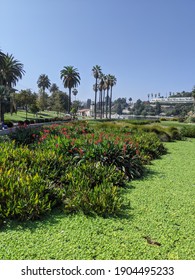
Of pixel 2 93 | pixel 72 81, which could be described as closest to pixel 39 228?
pixel 2 93

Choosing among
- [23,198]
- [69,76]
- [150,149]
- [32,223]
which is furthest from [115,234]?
[69,76]

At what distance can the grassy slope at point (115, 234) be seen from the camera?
3.75 meters

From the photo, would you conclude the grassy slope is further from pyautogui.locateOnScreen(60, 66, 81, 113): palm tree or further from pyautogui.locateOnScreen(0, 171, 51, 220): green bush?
pyautogui.locateOnScreen(60, 66, 81, 113): palm tree

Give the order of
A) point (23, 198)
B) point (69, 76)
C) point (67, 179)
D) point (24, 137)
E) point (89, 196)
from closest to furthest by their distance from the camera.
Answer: point (23, 198) < point (89, 196) < point (67, 179) < point (24, 137) < point (69, 76)

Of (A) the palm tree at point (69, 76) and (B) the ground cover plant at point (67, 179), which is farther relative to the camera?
(A) the palm tree at point (69, 76)

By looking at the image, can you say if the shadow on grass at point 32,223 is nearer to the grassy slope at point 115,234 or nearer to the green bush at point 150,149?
the grassy slope at point 115,234

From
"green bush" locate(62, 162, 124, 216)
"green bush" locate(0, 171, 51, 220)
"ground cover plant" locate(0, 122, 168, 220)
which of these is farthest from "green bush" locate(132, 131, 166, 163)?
"green bush" locate(0, 171, 51, 220)

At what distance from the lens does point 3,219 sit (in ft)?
15.7

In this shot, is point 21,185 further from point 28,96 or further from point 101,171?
point 28,96

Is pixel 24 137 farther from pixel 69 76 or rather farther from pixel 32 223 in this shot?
pixel 69 76

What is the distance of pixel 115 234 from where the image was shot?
4.36m

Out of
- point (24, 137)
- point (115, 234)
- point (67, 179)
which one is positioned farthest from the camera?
point (24, 137)

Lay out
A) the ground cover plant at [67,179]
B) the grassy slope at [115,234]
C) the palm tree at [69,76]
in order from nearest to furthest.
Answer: the grassy slope at [115,234]
the ground cover plant at [67,179]
the palm tree at [69,76]

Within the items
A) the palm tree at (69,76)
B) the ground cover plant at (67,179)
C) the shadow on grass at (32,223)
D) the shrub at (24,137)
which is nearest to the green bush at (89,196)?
the ground cover plant at (67,179)
